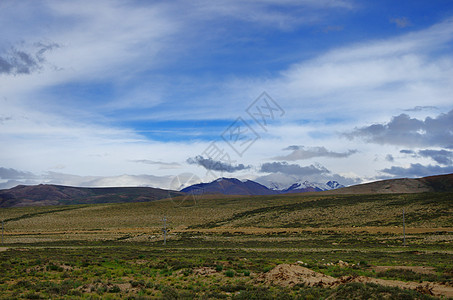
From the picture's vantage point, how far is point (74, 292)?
17.0 metres

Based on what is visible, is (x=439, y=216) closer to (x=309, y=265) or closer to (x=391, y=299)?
(x=309, y=265)

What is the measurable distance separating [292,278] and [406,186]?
575 ft

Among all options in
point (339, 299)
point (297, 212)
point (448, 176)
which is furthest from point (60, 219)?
point (448, 176)

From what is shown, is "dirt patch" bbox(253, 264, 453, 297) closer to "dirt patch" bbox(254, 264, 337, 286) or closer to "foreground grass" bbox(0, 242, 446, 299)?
"dirt patch" bbox(254, 264, 337, 286)

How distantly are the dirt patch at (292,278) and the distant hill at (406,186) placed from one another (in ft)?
532

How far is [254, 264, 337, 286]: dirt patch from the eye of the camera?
18084 mm

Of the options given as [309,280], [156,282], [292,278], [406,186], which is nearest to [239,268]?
[292,278]

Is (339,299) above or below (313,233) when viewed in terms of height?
above

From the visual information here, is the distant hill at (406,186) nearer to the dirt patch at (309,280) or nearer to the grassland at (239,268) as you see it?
the grassland at (239,268)

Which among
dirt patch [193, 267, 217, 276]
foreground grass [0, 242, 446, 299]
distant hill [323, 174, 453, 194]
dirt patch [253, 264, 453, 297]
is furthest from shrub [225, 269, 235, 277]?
distant hill [323, 174, 453, 194]

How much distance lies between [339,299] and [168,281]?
33.7 ft

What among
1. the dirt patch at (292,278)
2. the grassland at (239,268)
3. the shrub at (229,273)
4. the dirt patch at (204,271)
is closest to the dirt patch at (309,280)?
the dirt patch at (292,278)

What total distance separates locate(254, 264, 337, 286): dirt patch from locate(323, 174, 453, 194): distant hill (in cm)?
16228

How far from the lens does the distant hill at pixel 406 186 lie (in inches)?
6634
